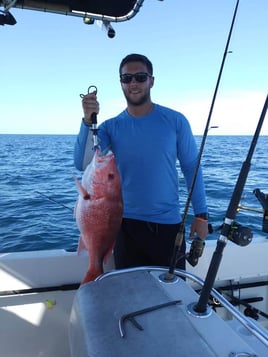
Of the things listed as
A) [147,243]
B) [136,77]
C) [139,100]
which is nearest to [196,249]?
[147,243]

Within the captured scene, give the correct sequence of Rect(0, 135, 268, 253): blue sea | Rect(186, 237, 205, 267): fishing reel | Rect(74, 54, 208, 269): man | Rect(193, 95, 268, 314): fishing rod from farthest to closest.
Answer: Rect(0, 135, 268, 253): blue sea, Rect(74, 54, 208, 269): man, Rect(186, 237, 205, 267): fishing reel, Rect(193, 95, 268, 314): fishing rod

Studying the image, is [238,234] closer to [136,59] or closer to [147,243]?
[147,243]

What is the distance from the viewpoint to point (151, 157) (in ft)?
7.26

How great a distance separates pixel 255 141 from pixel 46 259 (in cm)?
175

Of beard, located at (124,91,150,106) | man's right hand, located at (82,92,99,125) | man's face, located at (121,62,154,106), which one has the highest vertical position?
man's face, located at (121,62,154,106)

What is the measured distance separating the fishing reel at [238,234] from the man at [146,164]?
72 centimetres

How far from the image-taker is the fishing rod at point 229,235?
4.52 ft

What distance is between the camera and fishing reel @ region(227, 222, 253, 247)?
4.83 ft

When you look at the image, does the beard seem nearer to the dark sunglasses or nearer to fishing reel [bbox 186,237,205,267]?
the dark sunglasses

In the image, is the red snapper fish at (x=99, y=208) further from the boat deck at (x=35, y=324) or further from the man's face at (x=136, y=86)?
the boat deck at (x=35, y=324)

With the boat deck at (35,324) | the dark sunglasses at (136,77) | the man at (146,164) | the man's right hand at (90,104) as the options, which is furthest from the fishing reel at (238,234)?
the boat deck at (35,324)

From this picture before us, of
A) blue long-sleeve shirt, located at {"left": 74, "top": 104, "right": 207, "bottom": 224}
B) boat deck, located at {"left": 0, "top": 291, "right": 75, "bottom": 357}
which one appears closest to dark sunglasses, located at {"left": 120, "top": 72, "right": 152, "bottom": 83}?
blue long-sleeve shirt, located at {"left": 74, "top": 104, "right": 207, "bottom": 224}

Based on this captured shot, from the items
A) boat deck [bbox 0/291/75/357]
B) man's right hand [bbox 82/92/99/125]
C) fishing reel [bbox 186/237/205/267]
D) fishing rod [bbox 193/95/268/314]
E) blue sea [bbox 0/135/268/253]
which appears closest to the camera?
fishing rod [bbox 193/95/268/314]

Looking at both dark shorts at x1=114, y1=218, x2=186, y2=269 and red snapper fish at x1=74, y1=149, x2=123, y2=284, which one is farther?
dark shorts at x1=114, y1=218, x2=186, y2=269
